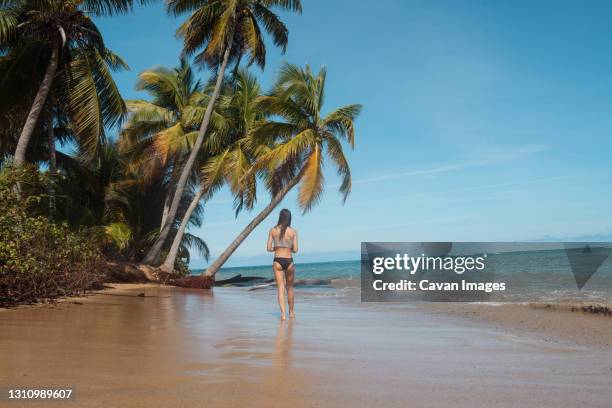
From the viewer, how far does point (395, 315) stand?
362 inches

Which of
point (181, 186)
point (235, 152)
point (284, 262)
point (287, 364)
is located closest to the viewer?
point (287, 364)

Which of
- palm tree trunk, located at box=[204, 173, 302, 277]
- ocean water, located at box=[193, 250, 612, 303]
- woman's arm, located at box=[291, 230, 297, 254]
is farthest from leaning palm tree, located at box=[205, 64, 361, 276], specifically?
woman's arm, located at box=[291, 230, 297, 254]

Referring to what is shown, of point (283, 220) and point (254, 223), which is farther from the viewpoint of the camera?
point (254, 223)

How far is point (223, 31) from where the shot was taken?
18.4 metres

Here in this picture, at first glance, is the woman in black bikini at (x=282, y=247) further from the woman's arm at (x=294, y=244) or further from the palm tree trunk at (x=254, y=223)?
the palm tree trunk at (x=254, y=223)

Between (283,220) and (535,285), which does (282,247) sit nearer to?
(283,220)

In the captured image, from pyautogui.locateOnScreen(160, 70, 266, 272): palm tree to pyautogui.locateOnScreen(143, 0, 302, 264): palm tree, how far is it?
1288mm

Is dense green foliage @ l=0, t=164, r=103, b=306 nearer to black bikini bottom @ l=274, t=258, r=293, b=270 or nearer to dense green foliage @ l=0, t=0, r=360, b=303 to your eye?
dense green foliage @ l=0, t=0, r=360, b=303

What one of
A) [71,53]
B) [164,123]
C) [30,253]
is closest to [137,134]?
[164,123]

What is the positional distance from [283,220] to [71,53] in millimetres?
9717

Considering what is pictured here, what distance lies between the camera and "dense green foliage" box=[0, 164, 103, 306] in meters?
7.77

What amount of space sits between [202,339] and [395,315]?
15.3ft

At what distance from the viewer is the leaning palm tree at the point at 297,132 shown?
1913 cm

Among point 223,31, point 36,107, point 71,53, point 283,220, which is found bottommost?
point 283,220
